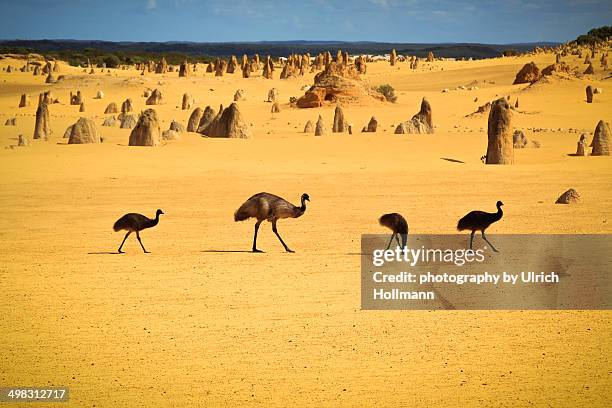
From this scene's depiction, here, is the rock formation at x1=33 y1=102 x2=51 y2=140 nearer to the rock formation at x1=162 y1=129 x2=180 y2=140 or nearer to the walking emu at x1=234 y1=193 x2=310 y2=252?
the rock formation at x1=162 y1=129 x2=180 y2=140

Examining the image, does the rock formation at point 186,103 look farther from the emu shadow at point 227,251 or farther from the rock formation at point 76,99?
the emu shadow at point 227,251

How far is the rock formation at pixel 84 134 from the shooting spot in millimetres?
25922

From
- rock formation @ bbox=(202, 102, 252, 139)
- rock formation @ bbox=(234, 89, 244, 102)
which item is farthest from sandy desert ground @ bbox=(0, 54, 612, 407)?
rock formation @ bbox=(234, 89, 244, 102)

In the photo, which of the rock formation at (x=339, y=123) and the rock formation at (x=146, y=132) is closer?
the rock formation at (x=146, y=132)

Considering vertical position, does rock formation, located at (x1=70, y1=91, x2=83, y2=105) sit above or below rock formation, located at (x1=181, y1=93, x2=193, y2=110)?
above

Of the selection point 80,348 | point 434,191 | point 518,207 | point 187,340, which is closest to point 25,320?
point 80,348

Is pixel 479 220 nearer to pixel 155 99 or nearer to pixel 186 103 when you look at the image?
pixel 186 103

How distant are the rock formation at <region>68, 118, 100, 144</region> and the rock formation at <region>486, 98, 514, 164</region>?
11.0 metres

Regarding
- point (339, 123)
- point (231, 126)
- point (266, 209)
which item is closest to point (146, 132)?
point (231, 126)

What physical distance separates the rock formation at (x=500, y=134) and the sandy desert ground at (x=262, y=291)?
21.7 inches

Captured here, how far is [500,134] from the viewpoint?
69.2 ft

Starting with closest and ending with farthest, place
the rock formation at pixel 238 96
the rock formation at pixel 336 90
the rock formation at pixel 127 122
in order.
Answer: the rock formation at pixel 127 122, the rock formation at pixel 336 90, the rock formation at pixel 238 96

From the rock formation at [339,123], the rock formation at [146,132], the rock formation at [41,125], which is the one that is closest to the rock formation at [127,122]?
the rock formation at [41,125]

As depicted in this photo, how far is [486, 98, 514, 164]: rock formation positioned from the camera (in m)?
20.3
